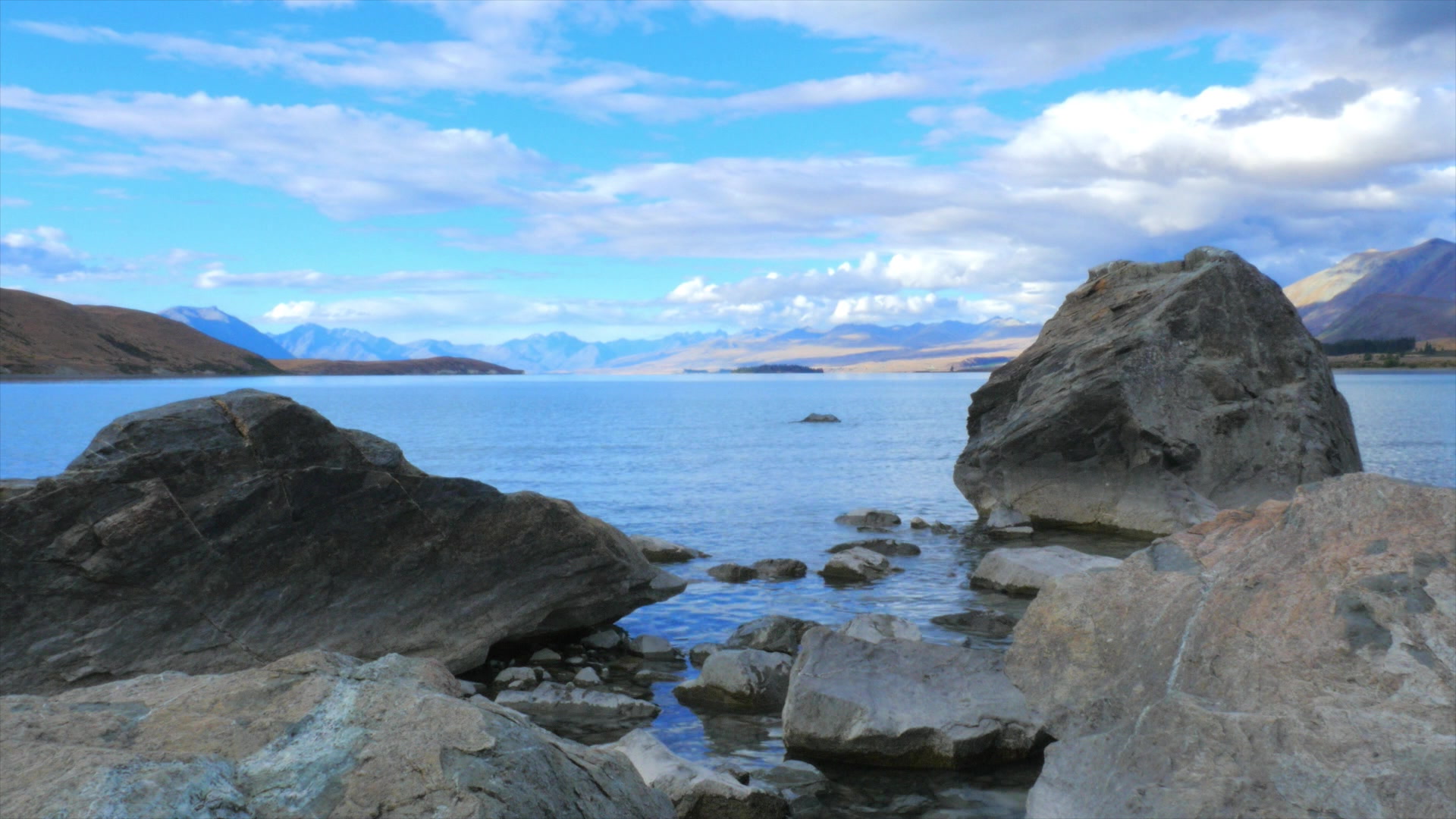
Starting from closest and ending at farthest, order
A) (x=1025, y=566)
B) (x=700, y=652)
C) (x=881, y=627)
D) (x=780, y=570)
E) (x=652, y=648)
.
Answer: (x=881, y=627), (x=700, y=652), (x=652, y=648), (x=1025, y=566), (x=780, y=570)

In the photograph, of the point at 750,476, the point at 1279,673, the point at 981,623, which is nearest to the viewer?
the point at 1279,673

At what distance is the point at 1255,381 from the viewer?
25.9m

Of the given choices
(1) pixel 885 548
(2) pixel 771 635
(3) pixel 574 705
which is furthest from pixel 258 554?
(1) pixel 885 548

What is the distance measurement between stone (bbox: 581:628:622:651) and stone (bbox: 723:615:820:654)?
1.79 metres

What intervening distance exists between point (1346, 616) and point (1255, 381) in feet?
69.9

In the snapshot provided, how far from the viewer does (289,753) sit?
5.46m

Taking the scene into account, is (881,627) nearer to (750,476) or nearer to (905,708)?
(905,708)

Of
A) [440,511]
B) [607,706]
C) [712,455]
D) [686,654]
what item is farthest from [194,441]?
[712,455]

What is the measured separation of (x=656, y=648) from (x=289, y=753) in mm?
11106

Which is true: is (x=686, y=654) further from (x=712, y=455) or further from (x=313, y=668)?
(x=712, y=455)

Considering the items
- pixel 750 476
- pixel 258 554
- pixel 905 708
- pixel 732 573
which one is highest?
pixel 258 554

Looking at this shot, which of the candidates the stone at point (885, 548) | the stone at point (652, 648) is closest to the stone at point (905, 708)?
the stone at point (652, 648)

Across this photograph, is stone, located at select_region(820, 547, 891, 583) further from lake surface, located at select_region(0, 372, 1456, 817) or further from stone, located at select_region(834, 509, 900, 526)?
stone, located at select_region(834, 509, 900, 526)

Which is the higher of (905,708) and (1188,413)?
(1188,413)
